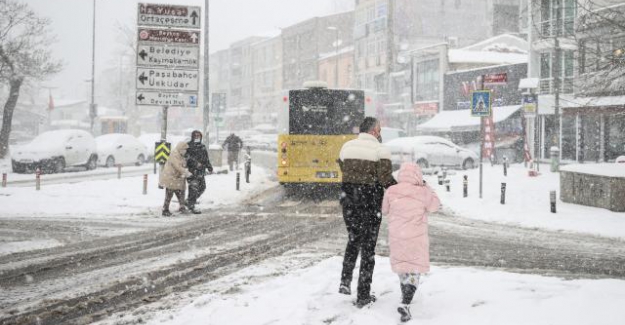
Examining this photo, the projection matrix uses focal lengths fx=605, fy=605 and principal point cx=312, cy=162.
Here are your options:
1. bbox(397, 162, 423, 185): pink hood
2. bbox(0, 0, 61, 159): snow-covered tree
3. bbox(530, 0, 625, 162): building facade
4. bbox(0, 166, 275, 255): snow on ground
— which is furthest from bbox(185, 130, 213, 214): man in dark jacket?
bbox(0, 0, 61, 159): snow-covered tree

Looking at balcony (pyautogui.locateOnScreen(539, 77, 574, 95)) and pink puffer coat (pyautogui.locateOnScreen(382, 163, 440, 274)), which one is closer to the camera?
pink puffer coat (pyautogui.locateOnScreen(382, 163, 440, 274))

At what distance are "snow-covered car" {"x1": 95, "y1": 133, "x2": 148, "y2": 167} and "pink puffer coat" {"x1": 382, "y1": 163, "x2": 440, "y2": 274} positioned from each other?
2746cm

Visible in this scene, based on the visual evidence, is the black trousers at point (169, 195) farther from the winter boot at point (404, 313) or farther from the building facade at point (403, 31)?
the building facade at point (403, 31)

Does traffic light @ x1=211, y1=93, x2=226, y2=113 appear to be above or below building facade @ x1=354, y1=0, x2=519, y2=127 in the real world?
below

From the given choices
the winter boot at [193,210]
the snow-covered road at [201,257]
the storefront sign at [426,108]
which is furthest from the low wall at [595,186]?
the storefront sign at [426,108]

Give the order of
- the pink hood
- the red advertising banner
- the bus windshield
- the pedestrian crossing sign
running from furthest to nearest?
the red advertising banner → the bus windshield → the pedestrian crossing sign → the pink hood

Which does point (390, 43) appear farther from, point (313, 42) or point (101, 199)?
point (101, 199)

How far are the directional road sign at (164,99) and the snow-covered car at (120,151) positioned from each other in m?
15.5

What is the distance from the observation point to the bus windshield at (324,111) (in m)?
17.1

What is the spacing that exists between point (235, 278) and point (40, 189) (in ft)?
42.9

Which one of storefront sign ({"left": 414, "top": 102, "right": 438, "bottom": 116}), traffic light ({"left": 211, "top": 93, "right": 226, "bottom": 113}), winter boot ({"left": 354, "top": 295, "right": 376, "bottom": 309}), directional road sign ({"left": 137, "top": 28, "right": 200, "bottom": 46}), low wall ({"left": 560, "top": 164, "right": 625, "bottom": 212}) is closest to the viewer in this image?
winter boot ({"left": 354, "top": 295, "right": 376, "bottom": 309})

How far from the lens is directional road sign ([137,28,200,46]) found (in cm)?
1644

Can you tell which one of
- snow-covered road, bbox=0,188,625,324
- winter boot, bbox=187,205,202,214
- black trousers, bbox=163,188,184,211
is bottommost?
snow-covered road, bbox=0,188,625,324

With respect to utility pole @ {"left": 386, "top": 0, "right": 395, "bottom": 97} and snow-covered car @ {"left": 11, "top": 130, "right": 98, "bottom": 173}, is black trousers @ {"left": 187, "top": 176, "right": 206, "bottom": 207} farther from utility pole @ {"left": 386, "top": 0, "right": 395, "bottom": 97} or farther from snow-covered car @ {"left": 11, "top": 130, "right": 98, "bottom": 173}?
utility pole @ {"left": 386, "top": 0, "right": 395, "bottom": 97}
